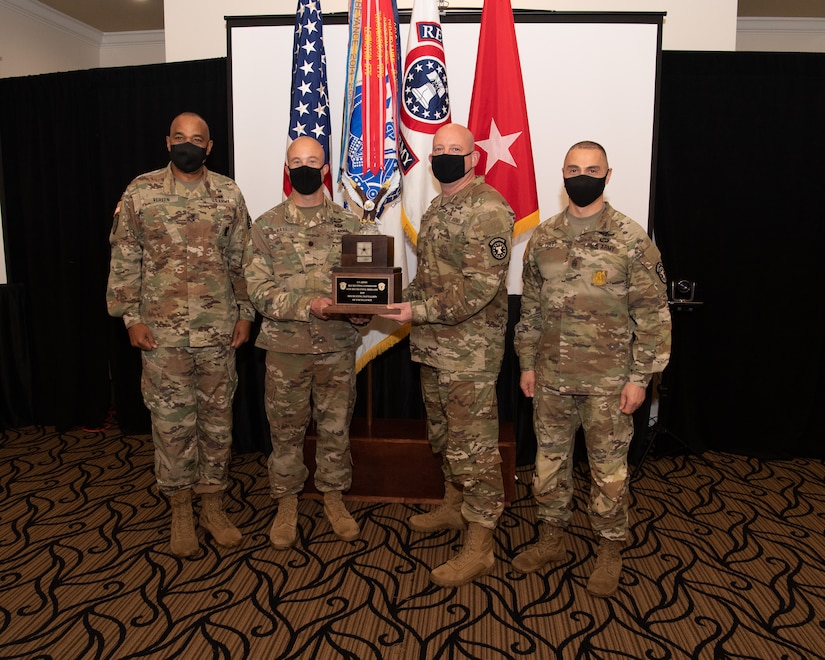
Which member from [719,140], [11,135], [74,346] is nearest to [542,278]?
[719,140]

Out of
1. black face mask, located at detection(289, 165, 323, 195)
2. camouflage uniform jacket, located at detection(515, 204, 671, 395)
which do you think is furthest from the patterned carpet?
black face mask, located at detection(289, 165, 323, 195)

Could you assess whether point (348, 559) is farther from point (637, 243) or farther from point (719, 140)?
point (719, 140)

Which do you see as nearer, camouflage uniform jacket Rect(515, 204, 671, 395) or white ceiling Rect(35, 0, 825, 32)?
camouflage uniform jacket Rect(515, 204, 671, 395)

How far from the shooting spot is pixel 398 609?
2.14 meters

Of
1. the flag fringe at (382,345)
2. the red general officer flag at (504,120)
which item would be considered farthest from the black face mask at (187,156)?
the red general officer flag at (504,120)

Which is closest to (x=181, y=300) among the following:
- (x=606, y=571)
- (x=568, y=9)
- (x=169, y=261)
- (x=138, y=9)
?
(x=169, y=261)

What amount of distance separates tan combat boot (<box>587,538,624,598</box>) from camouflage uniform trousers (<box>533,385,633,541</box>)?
0.06 m

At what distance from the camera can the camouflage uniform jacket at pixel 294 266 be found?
97.7 inches

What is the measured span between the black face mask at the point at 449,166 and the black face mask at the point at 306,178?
0.48 metres

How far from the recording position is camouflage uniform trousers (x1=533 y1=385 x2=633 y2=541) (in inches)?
86.8

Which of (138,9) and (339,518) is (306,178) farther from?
(138,9)

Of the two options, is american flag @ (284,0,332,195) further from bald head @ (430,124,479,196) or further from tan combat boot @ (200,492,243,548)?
tan combat boot @ (200,492,243,548)

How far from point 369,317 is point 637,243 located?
1.08m

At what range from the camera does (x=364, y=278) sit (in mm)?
2279
